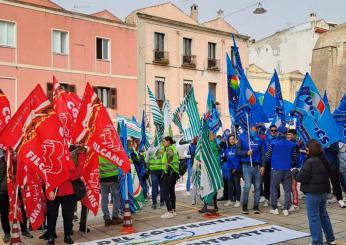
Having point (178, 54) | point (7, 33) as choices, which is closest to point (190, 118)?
point (7, 33)

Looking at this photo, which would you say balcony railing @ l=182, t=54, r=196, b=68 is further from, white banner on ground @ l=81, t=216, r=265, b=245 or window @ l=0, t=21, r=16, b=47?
white banner on ground @ l=81, t=216, r=265, b=245

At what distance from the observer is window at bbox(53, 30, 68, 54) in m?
26.3

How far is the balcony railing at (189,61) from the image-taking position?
3189 centimetres

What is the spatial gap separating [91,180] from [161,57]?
2329 cm

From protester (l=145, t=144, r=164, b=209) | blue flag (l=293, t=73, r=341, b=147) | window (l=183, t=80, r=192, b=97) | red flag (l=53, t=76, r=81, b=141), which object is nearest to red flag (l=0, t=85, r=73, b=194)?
red flag (l=53, t=76, r=81, b=141)

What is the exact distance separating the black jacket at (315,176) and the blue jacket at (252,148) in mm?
2905

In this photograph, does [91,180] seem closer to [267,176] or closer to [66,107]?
[66,107]

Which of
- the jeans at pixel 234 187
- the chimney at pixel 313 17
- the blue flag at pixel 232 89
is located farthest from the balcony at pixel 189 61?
the jeans at pixel 234 187

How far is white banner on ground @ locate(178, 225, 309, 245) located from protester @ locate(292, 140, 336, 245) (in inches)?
35.3

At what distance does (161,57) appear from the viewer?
3052 cm

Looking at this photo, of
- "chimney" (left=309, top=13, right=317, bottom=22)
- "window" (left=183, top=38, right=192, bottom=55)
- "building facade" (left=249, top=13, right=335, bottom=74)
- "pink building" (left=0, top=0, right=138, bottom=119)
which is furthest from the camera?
"building facade" (left=249, top=13, right=335, bottom=74)

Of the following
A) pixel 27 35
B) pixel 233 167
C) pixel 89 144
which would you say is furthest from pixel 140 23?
pixel 89 144

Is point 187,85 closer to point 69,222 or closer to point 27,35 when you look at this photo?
point 27,35

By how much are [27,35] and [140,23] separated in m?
7.72
